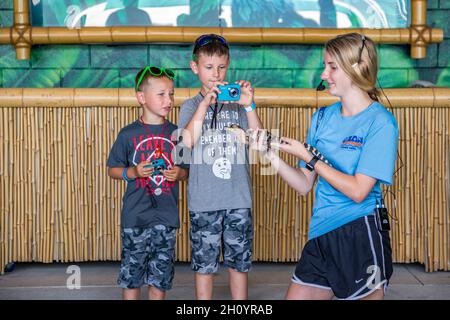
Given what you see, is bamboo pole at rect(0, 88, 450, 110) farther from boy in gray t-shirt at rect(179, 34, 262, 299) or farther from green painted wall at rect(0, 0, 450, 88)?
boy in gray t-shirt at rect(179, 34, 262, 299)

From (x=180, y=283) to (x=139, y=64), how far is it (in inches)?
70.7

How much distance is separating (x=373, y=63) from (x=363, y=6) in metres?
2.66

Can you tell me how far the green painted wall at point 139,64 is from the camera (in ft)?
17.0

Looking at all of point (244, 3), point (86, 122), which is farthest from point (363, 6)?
point (86, 122)

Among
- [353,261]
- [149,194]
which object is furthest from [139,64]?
[353,261]

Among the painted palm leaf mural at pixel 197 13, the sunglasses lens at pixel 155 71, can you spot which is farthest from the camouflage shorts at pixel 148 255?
the painted palm leaf mural at pixel 197 13

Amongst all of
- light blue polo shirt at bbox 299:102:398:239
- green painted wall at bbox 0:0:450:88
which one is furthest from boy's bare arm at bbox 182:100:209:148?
green painted wall at bbox 0:0:450:88

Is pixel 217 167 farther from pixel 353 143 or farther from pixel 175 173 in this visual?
pixel 353 143

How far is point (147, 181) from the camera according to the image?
3.57 meters

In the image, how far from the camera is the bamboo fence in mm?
4457

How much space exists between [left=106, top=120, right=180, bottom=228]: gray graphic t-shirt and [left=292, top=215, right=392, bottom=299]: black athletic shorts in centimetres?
105

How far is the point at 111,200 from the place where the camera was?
452 cm

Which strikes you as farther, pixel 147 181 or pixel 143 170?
pixel 147 181
